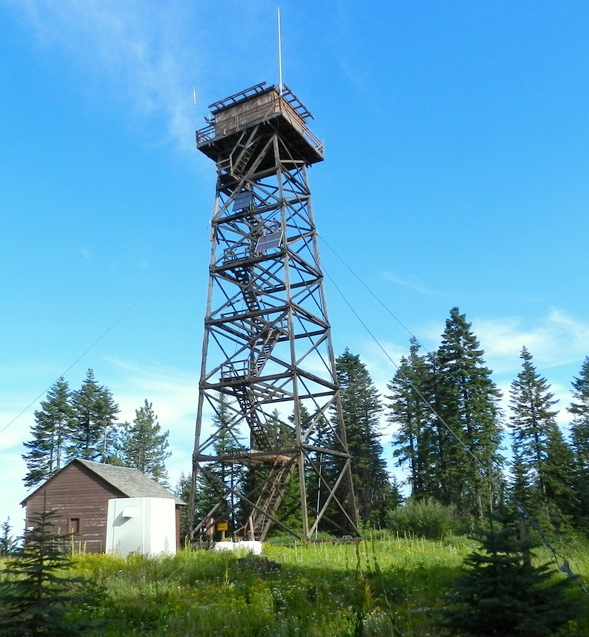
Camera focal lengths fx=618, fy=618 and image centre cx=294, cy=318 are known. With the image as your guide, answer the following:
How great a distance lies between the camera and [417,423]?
4416 centimetres

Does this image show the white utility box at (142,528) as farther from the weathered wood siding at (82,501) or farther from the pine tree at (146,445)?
the pine tree at (146,445)

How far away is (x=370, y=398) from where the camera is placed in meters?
45.6

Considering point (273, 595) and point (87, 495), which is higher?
point (87, 495)

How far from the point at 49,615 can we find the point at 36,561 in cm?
59

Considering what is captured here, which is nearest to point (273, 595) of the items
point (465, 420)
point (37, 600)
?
point (37, 600)

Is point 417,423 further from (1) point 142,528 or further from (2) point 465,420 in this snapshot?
(1) point 142,528

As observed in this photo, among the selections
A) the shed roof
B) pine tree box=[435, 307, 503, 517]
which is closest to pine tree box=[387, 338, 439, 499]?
pine tree box=[435, 307, 503, 517]

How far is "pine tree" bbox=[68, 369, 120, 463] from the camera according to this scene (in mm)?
53031

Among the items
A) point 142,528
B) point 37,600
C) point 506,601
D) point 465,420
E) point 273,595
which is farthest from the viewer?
point 465,420

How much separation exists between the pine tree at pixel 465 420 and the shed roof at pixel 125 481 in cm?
1741

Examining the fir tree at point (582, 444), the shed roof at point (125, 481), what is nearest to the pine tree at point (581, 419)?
the fir tree at point (582, 444)

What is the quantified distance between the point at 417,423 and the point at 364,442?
4024 millimetres

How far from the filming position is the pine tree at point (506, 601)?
602 centimetres

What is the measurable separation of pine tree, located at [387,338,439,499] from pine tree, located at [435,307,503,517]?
87 centimetres
